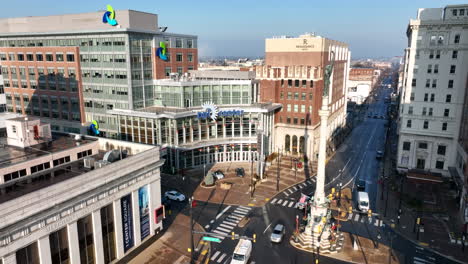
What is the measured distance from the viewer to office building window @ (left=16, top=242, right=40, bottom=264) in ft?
95.8

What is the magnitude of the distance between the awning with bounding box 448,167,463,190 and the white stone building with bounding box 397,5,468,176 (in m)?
2.97

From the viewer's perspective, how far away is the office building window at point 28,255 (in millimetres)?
29203

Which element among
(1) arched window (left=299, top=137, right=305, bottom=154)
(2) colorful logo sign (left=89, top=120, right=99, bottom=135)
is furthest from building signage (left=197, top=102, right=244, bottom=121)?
(2) colorful logo sign (left=89, top=120, right=99, bottom=135)

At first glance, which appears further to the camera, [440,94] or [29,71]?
[29,71]

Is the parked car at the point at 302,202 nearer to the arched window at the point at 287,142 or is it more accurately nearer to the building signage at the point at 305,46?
the arched window at the point at 287,142

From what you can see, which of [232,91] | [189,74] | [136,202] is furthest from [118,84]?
[136,202]

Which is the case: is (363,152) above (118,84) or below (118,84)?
below

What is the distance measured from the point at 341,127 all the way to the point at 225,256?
80923 millimetres

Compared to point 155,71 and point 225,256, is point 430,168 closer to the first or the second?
point 225,256

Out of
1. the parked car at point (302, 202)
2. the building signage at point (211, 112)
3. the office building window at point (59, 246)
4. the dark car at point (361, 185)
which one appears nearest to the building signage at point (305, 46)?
the building signage at point (211, 112)

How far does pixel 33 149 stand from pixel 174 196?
24.2m

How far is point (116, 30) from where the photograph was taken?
71875 millimetres

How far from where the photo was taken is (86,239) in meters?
35.5

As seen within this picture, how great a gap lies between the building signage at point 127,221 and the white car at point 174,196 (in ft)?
56.2
